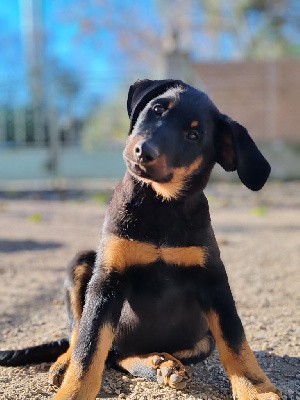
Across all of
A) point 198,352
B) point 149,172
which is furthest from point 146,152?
point 198,352

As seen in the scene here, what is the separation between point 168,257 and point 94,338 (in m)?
0.50

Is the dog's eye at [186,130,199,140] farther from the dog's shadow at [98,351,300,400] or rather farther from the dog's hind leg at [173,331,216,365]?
the dog's shadow at [98,351,300,400]

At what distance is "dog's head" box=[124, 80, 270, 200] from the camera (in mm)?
2766

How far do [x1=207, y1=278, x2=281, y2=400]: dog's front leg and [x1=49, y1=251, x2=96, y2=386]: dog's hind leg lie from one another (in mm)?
731

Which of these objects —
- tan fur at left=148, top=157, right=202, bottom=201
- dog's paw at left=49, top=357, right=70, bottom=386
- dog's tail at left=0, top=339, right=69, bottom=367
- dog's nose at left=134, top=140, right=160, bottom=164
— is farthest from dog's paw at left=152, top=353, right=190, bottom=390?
dog's nose at left=134, top=140, right=160, bottom=164

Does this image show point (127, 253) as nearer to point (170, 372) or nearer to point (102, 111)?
point (170, 372)

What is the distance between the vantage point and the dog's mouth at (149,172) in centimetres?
274

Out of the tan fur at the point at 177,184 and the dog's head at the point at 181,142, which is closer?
the dog's head at the point at 181,142

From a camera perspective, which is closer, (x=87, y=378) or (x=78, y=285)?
(x=87, y=378)

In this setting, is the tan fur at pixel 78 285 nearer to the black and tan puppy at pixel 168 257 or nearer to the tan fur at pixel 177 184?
the black and tan puppy at pixel 168 257

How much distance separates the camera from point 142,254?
9.67 ft

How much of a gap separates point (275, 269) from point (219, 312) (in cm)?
330

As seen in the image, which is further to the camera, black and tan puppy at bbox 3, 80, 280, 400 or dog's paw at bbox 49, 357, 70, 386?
dog's paw at bbox 49, 357, 70, 386

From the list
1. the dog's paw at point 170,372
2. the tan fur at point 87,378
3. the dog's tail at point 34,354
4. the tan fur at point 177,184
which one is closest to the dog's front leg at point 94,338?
the tan fur at point 87,378
